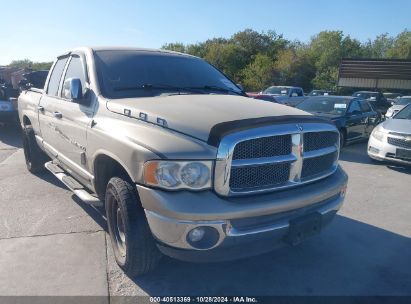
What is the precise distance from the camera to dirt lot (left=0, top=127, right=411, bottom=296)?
10.2 ft

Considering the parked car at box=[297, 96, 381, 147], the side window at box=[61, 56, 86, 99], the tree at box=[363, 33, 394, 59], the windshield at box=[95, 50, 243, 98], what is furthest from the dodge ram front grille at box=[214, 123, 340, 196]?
the tree at box=[363, 33, 394, 59]

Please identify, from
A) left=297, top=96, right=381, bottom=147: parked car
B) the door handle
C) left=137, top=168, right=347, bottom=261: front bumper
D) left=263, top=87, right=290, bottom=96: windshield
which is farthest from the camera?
left=263, top=87, right=290, bottom=96: windshield

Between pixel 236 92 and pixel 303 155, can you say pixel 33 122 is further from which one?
pixel 303 155

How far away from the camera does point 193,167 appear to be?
2.57m

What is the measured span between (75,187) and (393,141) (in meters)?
6.06

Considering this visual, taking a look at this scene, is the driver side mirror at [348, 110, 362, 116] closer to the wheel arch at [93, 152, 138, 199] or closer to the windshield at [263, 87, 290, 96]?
the wheel arch at [93, 152, 138, 199]

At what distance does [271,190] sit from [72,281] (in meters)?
1.90

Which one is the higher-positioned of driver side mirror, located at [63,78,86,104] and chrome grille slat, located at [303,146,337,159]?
driver side mirror, located at [63,78,86,104]

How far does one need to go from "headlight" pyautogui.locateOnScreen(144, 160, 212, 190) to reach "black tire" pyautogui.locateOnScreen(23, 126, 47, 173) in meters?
4.23

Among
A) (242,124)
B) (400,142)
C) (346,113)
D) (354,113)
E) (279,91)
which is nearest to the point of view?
(242,124)

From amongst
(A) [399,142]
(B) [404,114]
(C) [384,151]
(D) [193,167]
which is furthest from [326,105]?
(D) [193,167]

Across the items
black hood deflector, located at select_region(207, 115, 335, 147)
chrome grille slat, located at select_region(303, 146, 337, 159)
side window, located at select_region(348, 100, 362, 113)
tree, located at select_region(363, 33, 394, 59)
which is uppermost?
tree, located at select_region(363, 33, 394, 59)

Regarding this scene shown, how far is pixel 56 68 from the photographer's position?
5168 mm

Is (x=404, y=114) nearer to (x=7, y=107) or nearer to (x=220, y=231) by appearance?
(x=220, y=231)
